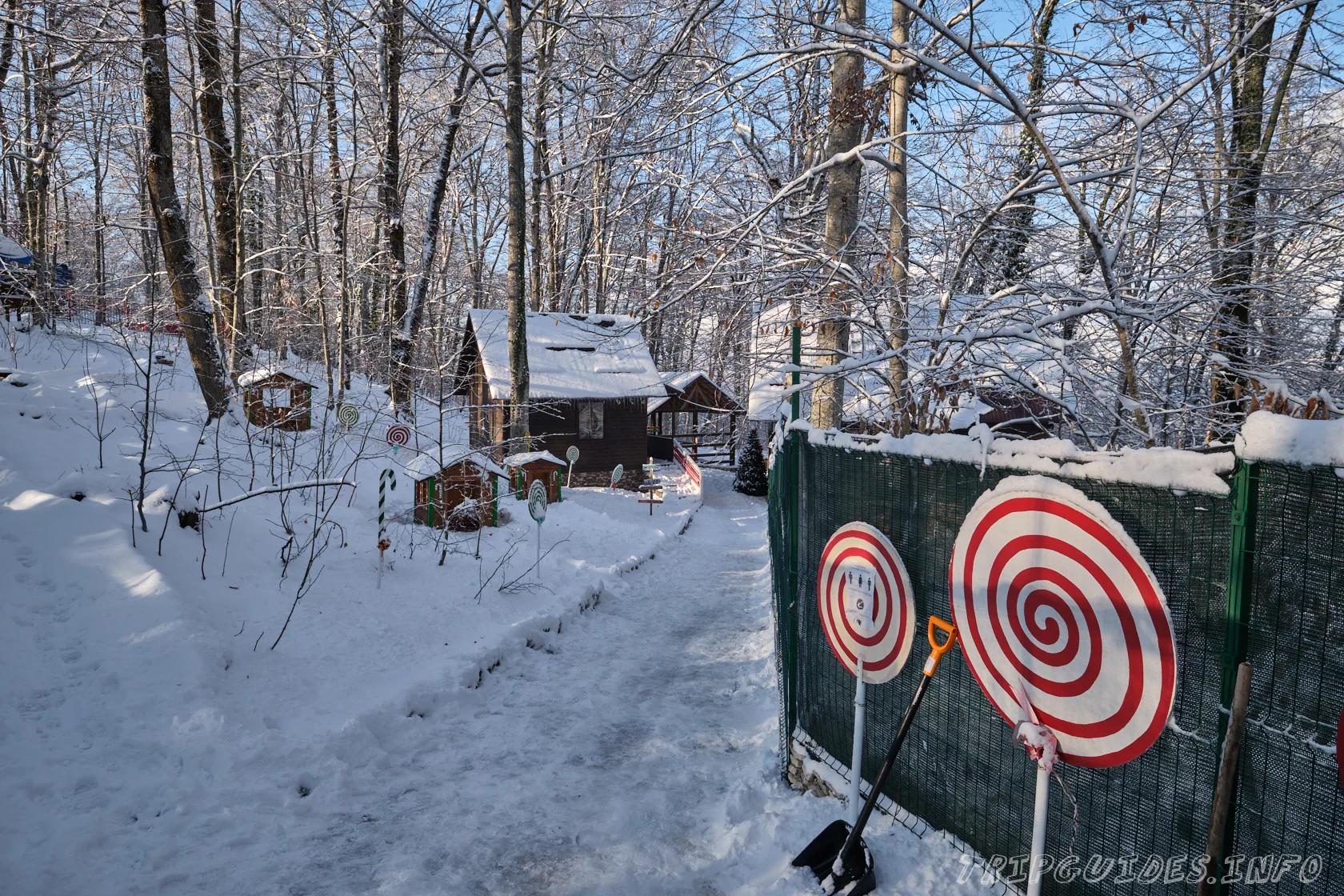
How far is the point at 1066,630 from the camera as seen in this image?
2705 millimetres

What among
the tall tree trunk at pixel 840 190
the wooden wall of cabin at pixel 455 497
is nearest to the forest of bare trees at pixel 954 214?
the tall tree trunk at pixel 840 190

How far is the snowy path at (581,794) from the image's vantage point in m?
3.98

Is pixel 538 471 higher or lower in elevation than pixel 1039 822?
lower

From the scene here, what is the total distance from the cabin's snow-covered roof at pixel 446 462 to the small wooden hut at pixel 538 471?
2.10m

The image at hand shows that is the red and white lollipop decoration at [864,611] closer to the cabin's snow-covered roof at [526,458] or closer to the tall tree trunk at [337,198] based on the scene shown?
the cabin's snow-covered roof at [526,458]

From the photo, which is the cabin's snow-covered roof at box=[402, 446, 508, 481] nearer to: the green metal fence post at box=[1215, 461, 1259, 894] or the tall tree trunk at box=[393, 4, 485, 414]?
the tall tree trunk at box=[393, 4, 485, 414]

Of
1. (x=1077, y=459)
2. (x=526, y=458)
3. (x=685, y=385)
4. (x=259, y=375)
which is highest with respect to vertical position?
(x=685, y=385)

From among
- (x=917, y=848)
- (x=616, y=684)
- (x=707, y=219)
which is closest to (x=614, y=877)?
(x=917, y=848)

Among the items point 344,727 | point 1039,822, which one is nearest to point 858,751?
point 1039,822

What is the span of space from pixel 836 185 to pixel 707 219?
4.74ft

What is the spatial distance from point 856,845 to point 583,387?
20.3 meters

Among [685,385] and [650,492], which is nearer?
[650,492]

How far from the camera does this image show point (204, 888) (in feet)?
12.4

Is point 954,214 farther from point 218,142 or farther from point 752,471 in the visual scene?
point 752,471
